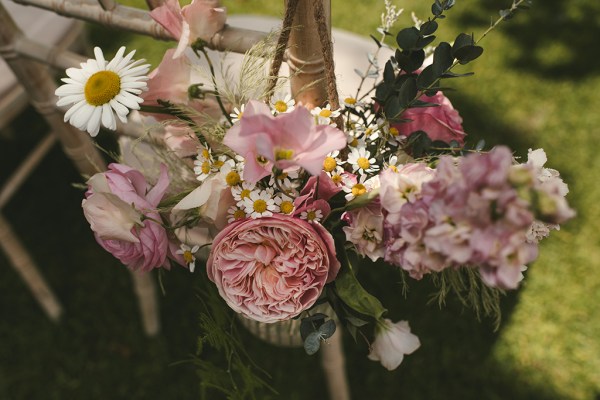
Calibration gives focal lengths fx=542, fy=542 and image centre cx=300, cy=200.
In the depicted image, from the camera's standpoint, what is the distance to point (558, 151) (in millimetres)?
2137

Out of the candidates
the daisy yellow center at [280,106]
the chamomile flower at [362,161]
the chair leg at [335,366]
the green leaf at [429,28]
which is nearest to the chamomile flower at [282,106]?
the daisy yellow center at [280,106]

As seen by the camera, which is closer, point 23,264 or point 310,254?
point 310,254

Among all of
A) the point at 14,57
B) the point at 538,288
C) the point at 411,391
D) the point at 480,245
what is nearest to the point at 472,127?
the point at 538,288

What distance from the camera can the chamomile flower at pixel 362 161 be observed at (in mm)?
697

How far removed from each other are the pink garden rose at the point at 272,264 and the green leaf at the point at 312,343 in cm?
4

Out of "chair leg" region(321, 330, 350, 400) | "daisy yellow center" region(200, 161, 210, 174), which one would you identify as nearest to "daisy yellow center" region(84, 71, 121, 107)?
"daisy yellow center" region(200, 161, 210, 174)

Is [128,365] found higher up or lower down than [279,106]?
lower down

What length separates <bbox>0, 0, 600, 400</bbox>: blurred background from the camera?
1.65m

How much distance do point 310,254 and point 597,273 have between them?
1.52 metres

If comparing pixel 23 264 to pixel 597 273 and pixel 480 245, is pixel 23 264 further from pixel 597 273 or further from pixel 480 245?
pixel 597 273

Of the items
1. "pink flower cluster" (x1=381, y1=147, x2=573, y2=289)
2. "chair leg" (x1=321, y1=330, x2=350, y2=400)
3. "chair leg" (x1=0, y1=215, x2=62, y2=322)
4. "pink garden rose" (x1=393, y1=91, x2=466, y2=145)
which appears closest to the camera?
"pink flower cluster" (x1=381, y1=147, x2=573, y2=289)

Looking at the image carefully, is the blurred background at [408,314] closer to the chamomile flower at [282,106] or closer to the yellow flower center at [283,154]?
the chamomile flower at [282,106]

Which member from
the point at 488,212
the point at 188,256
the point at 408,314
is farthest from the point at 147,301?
the point at 488,212

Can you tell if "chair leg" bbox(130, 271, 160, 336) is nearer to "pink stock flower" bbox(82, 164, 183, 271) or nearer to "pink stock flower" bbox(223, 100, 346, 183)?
"pink stock flower" bbox(82, 164, 183, 271)
